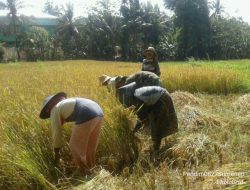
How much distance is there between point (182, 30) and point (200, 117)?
25573mm

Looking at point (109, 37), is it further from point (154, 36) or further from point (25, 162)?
point (25, 162)

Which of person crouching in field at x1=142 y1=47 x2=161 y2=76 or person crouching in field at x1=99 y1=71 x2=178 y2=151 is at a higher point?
person crouching in field at x1=142 y1=47 x2=161 y2=76

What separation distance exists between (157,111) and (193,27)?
2639 cm

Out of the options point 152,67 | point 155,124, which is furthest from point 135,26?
point 155,124

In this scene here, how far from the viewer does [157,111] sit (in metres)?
5.01

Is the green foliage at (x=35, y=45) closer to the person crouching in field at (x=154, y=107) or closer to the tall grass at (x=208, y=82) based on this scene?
the tall grass at (x=208, y=82)

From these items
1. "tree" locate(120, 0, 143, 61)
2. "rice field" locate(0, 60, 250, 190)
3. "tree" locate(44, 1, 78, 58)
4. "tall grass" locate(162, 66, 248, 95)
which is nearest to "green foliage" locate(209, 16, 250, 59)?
"tree" locate(120, 0, 143, 61)

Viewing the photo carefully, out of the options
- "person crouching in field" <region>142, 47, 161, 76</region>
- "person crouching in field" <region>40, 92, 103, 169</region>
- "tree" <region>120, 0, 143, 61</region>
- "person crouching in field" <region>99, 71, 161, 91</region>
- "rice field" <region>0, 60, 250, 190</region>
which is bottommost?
"rice field" <region>0, 60, 250, 190</region>

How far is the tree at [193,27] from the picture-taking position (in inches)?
1198

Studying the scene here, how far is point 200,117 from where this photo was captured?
20.3ft

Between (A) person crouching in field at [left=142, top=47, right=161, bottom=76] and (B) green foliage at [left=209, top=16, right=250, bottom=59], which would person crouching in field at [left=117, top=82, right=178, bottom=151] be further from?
(B) green foliage at [left=209, top=16, right=250, bottom=59]

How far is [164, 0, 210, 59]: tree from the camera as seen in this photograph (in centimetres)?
3042

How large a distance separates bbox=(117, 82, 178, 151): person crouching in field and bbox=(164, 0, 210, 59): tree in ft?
85.6

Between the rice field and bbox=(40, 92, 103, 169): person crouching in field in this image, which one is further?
bbox=(40, 92, 103, 169): person crouching in field
